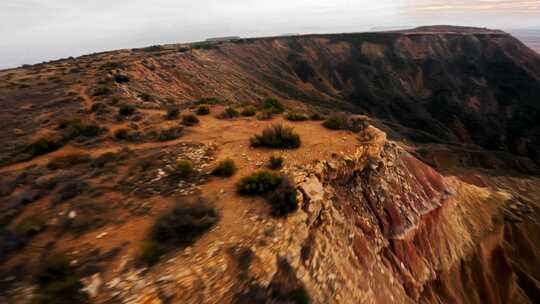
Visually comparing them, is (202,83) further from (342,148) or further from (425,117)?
(425,117)

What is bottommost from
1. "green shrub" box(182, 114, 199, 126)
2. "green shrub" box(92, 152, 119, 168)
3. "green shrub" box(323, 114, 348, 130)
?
"green shrub" box(323, 114, 348, 130)

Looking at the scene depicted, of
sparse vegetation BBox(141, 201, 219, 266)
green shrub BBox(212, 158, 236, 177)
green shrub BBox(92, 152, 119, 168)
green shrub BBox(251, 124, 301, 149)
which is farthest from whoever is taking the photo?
green shrub BBox(251, 124, 301, 149)

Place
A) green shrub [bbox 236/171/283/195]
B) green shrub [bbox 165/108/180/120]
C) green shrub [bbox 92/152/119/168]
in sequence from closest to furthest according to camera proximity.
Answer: green shrub [bbox 236/171/283/195] < green shrub [bbox 92/152/119/168] < green shrub [bbox 165/108/180/120]

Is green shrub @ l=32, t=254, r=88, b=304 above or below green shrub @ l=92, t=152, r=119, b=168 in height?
below

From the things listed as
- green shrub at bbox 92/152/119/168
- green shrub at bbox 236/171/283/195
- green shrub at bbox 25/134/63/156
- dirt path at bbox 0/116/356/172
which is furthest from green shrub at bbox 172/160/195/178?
green shrub at bbox 25/134/63/156

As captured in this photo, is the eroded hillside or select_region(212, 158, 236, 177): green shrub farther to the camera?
select_region(212, 158, 236, 177): green shrub

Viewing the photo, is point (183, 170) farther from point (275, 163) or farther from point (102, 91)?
point (102, 91)

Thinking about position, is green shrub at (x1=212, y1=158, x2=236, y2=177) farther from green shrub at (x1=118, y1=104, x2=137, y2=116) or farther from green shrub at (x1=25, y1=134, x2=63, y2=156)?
green shrub at (x1=118, y1=104, x2=137, y2=116)
